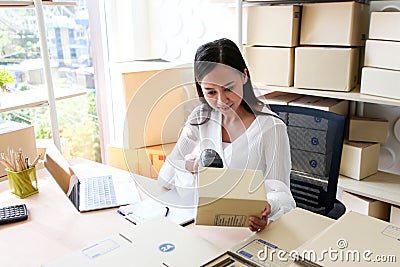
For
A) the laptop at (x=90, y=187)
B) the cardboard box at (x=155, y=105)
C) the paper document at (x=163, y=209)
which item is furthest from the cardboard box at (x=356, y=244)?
the cardboard box at (x=155, y=105)

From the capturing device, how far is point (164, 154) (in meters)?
1.87

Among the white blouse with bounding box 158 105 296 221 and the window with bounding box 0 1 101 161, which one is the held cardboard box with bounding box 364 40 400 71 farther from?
the window with bounding box 0 1 101 161

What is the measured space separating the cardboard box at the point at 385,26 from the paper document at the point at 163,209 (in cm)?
106

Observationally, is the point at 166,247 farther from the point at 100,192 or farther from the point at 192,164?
the point at 100,192

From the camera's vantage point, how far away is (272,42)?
1947 mm

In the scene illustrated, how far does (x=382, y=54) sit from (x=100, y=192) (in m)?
1.27

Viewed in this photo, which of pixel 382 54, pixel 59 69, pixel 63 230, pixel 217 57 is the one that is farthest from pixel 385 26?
pixel 59 69

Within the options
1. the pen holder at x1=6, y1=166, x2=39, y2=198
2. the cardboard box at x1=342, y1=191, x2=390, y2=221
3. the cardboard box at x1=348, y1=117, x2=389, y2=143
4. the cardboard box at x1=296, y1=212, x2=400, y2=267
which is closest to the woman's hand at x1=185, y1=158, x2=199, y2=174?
the cardboard box at x1=296, y1=212, x2=400, y2=267

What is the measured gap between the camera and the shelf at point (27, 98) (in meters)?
1.76

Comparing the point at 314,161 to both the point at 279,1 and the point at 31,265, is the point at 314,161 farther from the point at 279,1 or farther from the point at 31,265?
the point at 31,265

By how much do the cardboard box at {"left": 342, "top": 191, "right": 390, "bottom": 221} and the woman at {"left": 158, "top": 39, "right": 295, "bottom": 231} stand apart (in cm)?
66

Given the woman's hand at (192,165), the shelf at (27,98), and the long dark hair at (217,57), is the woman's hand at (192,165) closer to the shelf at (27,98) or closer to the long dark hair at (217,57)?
the long dark hair at (217,57)

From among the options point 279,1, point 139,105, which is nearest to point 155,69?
point 139,105

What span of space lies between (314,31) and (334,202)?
0.80 meters
